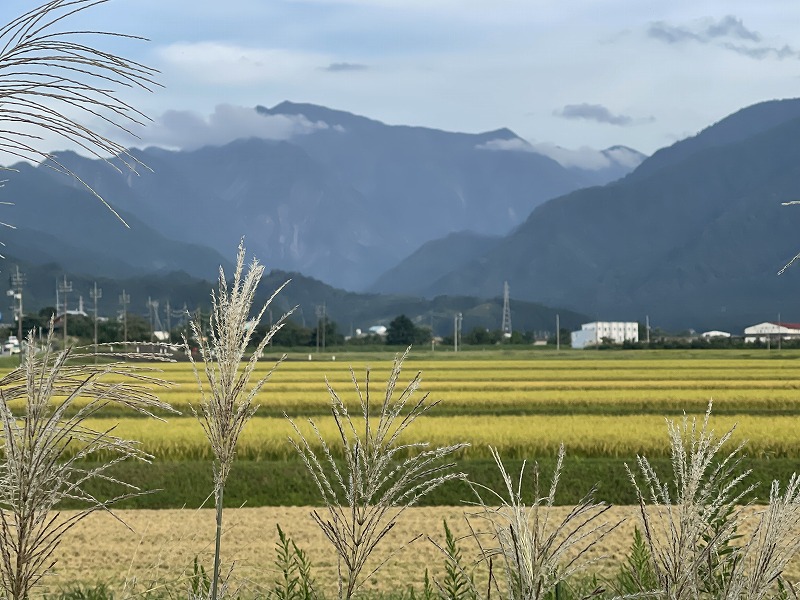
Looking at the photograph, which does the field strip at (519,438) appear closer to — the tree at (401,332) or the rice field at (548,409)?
the rice field at (548,409)

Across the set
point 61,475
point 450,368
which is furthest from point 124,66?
point 450,368

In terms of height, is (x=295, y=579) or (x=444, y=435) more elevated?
(x=295, y=579)

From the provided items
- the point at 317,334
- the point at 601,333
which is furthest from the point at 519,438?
the point at 601,333

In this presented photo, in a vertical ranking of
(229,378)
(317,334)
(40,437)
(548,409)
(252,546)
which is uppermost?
(317,334)

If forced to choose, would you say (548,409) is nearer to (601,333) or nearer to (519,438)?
(519,438)

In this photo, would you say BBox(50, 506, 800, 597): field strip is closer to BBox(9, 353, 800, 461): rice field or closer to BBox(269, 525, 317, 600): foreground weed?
BBox(9, 353, 800, 461): rice field

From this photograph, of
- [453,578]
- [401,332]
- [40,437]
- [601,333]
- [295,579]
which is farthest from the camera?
[601,333]

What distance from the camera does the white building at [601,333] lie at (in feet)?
569

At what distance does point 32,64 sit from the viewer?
2.99m

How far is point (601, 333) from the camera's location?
7087 inches

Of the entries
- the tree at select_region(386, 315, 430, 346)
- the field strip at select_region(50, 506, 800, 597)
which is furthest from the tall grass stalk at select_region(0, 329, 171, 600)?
the tree at select_region(386, 315, 430, 346)

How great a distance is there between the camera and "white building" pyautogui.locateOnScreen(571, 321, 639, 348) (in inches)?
6826

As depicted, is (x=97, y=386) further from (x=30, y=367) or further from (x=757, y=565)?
(x=757, y=565)

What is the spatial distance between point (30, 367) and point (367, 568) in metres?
10.3
